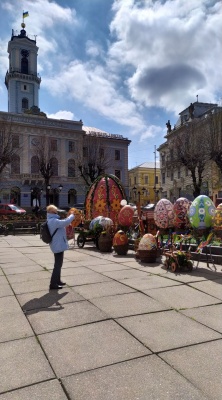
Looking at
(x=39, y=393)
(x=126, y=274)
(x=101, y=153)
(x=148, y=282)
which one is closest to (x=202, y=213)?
(x=126, y=274)

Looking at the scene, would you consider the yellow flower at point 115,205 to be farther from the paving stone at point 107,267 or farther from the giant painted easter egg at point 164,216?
the paving stone at point 107,267

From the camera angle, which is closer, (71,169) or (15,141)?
(15,141)

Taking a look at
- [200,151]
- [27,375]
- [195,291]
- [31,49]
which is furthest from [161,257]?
[31,49]

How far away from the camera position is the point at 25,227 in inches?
925

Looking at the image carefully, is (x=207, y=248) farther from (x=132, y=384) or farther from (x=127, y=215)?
(x=132, y=384)

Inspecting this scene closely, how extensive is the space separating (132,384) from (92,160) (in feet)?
123

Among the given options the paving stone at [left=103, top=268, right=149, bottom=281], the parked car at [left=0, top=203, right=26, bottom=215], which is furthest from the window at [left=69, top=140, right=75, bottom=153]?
the paving stone at [left=103, top=268, right=149, bottom=281]

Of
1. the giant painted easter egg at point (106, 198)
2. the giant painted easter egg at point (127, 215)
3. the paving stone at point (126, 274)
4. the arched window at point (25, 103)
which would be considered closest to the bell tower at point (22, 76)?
the arched window at point (25, 103)

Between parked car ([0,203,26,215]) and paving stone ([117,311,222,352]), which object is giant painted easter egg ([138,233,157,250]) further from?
parked car ([0,203,26,215])

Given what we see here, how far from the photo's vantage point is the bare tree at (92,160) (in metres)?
39.3

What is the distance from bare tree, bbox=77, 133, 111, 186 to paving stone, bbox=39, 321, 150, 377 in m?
34.6

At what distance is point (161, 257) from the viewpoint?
980 centimetres

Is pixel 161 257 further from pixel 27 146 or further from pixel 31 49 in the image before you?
pixel 31 49

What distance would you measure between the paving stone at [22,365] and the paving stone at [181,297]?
232 centimetres
